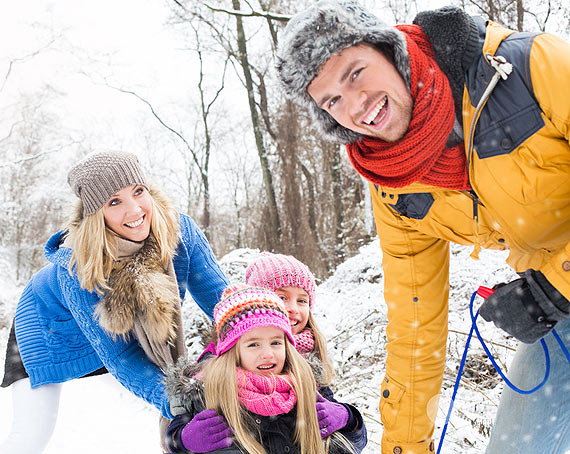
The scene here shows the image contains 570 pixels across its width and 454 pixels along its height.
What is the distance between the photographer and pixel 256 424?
216 centimetres

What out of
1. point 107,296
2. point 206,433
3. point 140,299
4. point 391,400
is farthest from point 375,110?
point 107,296

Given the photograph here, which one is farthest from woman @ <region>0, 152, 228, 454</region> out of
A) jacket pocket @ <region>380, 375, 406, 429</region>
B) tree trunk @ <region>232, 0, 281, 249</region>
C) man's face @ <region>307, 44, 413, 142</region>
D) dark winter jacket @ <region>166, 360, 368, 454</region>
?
tree trunk @ <region>232, 0, 281, 249</region>

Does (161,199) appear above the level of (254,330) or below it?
above

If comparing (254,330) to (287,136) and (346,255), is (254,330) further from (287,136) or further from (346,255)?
(287,136)

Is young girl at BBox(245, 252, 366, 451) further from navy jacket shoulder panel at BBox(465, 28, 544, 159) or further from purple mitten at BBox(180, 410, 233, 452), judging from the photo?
navy jacket shoulder panel at BBox(465, 28, 544, 159)

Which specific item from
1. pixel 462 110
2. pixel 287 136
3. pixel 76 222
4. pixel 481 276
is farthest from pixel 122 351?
pixel 287 136

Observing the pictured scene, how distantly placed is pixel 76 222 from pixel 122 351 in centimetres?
88

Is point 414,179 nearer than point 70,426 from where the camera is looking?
Yes

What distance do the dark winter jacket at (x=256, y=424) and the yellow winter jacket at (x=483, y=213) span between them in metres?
0.22

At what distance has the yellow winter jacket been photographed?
1512 mm

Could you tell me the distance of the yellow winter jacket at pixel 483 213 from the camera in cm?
151

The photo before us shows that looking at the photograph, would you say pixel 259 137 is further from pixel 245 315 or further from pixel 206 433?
pixel 206 433

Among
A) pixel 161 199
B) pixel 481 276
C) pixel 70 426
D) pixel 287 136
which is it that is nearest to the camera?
pixel 161 199

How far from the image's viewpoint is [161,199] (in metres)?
3.10
